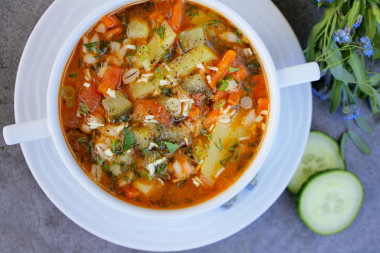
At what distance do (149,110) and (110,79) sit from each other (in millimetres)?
296

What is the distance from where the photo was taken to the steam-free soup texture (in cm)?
251

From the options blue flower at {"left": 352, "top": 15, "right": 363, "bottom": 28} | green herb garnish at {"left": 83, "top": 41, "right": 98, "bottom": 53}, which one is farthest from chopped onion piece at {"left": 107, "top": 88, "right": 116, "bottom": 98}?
blue flower at {"left": 352, "top": 15, "right": 363, "bottom": 28}

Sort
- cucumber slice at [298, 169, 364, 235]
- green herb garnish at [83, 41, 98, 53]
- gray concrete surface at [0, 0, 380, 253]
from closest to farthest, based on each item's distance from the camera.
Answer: green herb garnish at [83, 41, 98, 53] < gray concrete surface at [0, 0, 380, 253] < cucumber slice at [298, 169, 364, 235]


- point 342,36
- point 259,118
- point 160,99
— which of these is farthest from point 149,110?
point 342,36

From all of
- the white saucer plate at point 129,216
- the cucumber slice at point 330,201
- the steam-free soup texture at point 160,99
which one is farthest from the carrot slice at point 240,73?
the cucumber slice at point 330,201

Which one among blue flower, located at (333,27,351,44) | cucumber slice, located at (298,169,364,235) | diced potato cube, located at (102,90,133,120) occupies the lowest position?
cucumber slice, located at (298,169,364,235)

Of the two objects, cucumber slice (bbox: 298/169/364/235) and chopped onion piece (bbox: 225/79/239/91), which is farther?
cucumber slice (bbox: 298/169/364/235)

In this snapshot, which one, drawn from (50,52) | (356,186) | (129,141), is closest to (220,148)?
(129,141)

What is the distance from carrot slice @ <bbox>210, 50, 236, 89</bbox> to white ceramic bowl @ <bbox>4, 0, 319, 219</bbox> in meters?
0.16

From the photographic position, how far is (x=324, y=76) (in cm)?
338

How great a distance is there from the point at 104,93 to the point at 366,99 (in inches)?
88.6

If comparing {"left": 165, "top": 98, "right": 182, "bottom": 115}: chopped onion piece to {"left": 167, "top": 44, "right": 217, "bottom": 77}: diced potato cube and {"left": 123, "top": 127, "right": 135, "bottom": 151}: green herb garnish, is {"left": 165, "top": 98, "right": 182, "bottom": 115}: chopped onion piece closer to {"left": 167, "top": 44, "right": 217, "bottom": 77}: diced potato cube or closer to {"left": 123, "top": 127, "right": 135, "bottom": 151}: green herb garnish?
{"left": 167, "top": 44, "right": 217, "bottom": 77}: diced potato cube

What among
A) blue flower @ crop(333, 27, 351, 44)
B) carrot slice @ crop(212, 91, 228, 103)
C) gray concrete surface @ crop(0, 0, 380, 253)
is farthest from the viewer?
gray concrete surface @ crop(0, 0, 380, 253)

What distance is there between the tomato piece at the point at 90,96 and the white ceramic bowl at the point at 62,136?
6.8 inches
